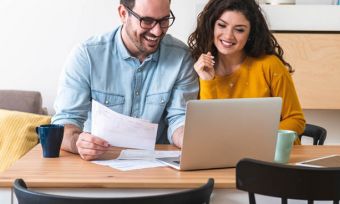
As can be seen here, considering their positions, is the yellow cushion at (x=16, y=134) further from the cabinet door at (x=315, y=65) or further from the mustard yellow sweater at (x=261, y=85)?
the cabinet door at (x=315, y=65)

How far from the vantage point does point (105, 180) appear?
57.3 inches

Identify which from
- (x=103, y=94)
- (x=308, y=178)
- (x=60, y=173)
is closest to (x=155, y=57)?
(x=103, y=94)

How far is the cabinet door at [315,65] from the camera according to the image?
3182 mm

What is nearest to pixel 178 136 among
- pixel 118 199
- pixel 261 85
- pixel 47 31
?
pixel 261 85

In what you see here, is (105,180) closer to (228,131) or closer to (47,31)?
(228,131)

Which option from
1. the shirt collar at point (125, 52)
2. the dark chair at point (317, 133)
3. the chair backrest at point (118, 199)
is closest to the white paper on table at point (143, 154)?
the shirt collar at point (125, 52)

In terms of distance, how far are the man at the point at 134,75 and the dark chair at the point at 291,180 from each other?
66 cm

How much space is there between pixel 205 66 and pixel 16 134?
4.04 feet

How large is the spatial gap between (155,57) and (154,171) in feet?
2.19

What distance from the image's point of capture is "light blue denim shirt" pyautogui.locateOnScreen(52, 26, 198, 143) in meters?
2.04

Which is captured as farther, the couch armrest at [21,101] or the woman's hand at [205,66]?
the couch armrest at [21,101]

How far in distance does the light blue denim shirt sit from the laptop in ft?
1.53

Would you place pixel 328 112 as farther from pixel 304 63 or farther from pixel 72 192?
pixel 72 192

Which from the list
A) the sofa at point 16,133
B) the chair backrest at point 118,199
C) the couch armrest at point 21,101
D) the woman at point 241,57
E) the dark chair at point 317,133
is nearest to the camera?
the chair backrest at point 118,199
